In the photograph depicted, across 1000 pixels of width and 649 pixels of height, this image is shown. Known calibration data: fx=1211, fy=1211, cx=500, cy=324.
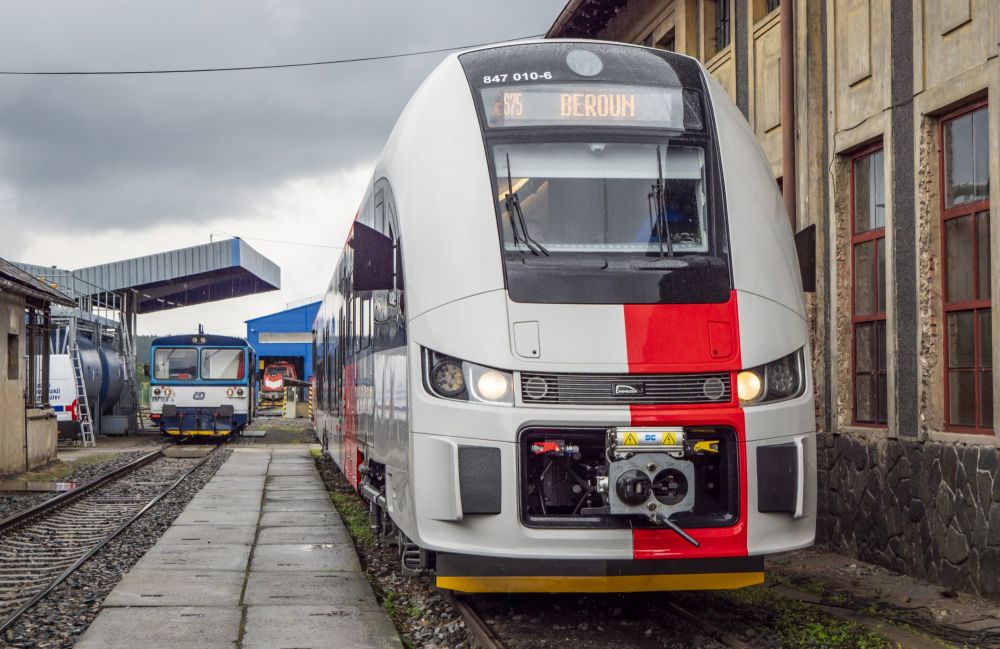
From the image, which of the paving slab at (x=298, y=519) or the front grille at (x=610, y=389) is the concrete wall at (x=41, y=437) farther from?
the front grille at (x=610, y=389)

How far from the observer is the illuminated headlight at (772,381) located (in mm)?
6457

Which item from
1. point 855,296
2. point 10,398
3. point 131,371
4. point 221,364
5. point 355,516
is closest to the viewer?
point 855,296

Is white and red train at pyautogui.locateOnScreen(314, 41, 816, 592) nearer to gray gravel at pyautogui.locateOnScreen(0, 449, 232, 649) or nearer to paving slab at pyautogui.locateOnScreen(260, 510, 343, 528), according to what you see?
gray gravel at pyautogui.locateOnScreen(0, 449, 232, 649)

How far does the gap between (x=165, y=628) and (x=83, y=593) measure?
96.7 inches

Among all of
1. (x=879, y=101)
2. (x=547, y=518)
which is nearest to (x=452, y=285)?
(x=547, y=518)

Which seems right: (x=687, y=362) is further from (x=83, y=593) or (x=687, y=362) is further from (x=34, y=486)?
(x=34, y=486)

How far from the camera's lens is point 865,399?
33.8 feet

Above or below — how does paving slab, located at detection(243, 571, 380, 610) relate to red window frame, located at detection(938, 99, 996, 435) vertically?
below

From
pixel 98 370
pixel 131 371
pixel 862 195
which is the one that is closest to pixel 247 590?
pixel 862 195

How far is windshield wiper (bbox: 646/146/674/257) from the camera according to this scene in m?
6.88

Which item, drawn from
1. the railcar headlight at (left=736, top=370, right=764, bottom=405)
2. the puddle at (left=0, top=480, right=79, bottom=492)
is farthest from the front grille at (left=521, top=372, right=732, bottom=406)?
the puddle at (left=0, top=480, right=79, bottom=492)

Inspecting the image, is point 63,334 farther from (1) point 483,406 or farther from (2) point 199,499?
(1) point 483,406

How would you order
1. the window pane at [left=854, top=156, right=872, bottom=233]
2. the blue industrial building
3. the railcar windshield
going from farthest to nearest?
1. the blue industrial building
2. the window pane at [left=854, top=156, right=872, bottom=233]
3. the railcar windshield

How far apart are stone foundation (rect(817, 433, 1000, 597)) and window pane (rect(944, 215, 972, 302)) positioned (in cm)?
109
